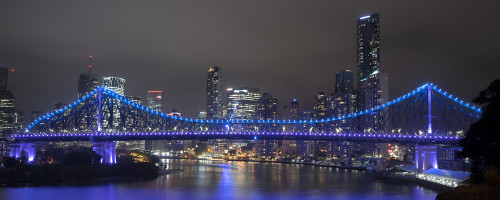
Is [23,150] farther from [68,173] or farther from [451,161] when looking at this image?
[451,161]

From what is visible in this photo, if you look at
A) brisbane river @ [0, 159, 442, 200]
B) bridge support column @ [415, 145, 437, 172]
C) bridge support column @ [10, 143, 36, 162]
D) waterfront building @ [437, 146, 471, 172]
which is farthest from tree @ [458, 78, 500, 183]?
bridge support column @ [10, 143, 36, 162]

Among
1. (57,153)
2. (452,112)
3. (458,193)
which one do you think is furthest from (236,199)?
(57,153)

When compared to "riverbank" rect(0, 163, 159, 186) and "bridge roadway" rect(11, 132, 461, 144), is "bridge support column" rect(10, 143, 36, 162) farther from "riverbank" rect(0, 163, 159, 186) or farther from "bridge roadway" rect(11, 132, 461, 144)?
"riverbank" rect(0, 163, 159, 186)

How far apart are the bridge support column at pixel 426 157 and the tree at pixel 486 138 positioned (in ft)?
146

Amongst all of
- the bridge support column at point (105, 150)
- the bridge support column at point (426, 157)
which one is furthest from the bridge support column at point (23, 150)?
the bridge support column at point (426, 157)

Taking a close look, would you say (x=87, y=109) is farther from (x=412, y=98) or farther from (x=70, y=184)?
(x=412, y=98)

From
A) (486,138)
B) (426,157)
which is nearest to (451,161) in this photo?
(426,157)

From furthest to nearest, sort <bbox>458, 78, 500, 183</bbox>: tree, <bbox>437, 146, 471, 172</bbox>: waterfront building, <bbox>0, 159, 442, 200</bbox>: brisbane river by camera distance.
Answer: <bbox>437, 146, 471, 172</bbox>: waterfront building
<bbox>0, 159, 442, 200</bbox>: brisbane river
<bbox>458, 78, 500, 183</bbox>: tree

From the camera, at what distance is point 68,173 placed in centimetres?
6550

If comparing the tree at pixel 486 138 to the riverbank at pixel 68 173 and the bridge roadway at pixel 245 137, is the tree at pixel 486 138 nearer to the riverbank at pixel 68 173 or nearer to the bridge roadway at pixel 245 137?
the bridge roadway at pixel 245 137

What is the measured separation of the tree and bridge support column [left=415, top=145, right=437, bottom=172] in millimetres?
44534

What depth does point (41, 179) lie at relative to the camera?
205 ft

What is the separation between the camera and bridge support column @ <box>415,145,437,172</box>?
221 feet

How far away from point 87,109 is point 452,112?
Answer: 57.9 meters
